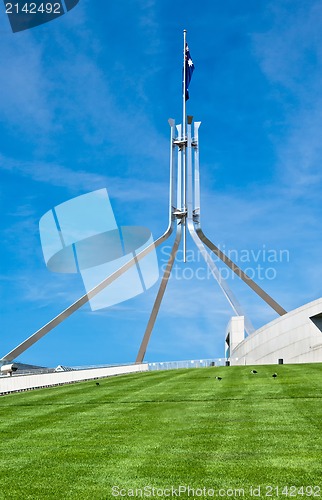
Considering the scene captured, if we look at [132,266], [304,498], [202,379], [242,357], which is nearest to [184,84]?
[132,266]

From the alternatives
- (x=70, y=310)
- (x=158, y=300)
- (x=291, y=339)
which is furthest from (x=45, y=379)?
(x=158, y=300)

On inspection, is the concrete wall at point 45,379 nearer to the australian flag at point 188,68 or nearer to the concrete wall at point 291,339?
the concrete wall at point 291,339

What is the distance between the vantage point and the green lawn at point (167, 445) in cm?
733

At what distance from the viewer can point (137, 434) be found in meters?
10.6

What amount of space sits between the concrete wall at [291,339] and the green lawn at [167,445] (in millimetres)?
20107

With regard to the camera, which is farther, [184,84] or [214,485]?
[184,84]

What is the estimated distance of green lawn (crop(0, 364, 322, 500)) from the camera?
733 centimetres

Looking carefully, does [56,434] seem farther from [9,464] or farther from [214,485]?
[214,485]

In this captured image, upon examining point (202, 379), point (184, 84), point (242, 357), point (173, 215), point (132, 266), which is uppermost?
point (184, 84)

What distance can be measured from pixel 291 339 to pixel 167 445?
30749 millimetres

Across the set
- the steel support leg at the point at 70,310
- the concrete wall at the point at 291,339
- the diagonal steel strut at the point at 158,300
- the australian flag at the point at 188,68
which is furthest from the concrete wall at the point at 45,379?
the australian flag at the point at 188,68

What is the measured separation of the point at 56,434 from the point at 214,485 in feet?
15.8

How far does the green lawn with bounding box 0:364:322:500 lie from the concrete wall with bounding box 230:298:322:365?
20.1 meters

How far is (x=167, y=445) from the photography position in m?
9.45
